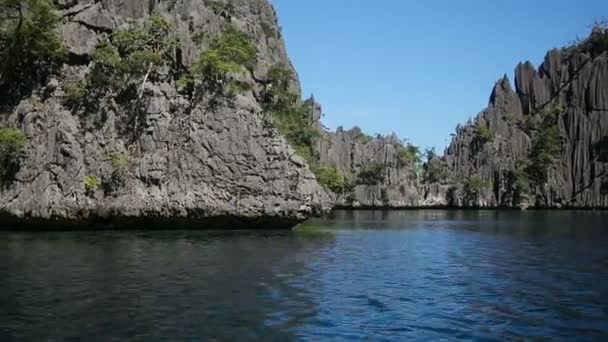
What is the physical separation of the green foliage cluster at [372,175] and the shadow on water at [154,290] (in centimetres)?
9908

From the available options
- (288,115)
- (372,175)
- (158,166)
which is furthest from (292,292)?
(372,175)

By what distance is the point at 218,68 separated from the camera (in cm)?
4281

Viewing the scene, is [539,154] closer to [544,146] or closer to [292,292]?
[544,146]

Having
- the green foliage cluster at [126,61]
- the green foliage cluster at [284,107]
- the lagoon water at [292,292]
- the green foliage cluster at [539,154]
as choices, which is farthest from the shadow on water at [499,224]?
the green foliage cluster at [539,154]

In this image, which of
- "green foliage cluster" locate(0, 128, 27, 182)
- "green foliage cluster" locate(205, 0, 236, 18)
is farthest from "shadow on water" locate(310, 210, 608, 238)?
"green foliage cluster" locate(0, 128, 27, 182)

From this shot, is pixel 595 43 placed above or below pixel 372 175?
above

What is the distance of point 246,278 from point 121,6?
3522 centimetres

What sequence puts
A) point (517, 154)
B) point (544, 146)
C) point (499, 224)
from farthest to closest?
1. point (517, 154)
2. point (544, 146)
3. point (499, 224)

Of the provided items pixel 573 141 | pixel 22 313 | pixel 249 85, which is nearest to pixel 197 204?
pixel 249 85

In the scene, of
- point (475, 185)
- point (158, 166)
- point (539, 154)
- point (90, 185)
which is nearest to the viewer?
point (90, 185)

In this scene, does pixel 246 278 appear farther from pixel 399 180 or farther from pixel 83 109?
pixel 399 180

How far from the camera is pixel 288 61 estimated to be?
104 meters

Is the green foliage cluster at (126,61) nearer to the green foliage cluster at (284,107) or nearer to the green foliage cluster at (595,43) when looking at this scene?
the green foliage cluster at (284,107)

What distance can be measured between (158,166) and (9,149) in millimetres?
9114
